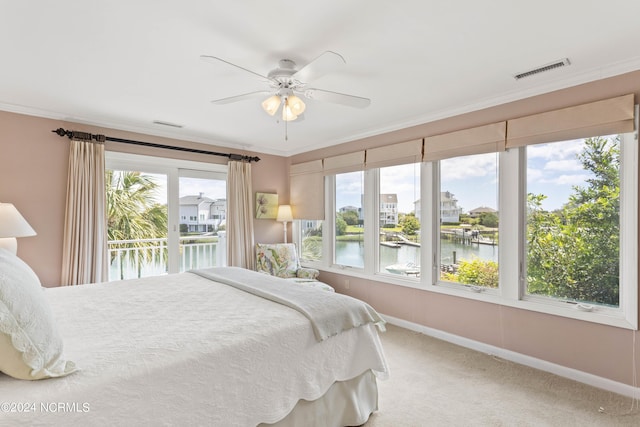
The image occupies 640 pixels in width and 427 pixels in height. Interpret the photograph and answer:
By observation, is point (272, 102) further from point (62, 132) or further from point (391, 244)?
point (62, 132)

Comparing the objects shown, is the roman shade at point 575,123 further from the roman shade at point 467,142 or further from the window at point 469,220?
the window at point 469,220

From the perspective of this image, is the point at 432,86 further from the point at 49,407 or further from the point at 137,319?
the point at 49,407

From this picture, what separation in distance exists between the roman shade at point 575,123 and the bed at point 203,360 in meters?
2.16

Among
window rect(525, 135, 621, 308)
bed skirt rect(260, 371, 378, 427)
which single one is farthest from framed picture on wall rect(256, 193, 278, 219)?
window rect(525, 135, 621, 308)

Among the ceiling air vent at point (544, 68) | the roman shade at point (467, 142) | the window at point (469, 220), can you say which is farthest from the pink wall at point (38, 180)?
the ceiling air vent at point (544, 68)

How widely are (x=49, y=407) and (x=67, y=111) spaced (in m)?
3.38

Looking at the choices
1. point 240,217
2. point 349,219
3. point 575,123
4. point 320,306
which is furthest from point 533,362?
point 240,217

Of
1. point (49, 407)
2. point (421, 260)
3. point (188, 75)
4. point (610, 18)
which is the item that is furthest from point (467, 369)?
point (188, 75)

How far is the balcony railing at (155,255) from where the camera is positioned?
4.13 meters

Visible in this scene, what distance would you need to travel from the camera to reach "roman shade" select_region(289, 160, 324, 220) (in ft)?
15.9

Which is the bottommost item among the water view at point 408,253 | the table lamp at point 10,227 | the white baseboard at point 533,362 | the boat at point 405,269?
the white baseboard at point 533,362

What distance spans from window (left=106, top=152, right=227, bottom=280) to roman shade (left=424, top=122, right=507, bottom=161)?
3002mm

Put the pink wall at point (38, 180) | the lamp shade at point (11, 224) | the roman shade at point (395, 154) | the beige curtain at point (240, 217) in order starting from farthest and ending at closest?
the beige curtain at point (240, 217), the roman shade at point (395, 154), the pink wall at point (38, 180), the lamp shade at point (11, 224)

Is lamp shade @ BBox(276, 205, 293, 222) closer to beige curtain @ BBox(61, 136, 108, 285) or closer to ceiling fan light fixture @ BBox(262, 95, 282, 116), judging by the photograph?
beige curtain @ BBox(61, 136, 108, 285)
